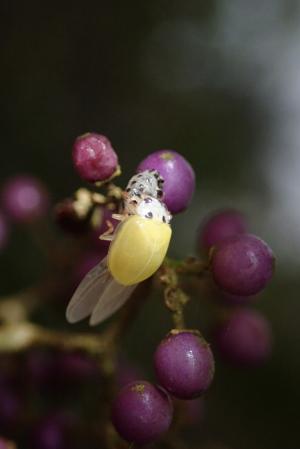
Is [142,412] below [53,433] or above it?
above

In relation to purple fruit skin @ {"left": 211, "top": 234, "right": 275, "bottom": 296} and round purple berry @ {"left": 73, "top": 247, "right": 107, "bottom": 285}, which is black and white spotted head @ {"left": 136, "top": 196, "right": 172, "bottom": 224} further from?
round purple berry @ {"left": 73, "top": 247, "right": 107, "bottom": 285}

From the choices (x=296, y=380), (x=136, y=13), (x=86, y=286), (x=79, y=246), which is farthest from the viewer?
(x=136, y=13)

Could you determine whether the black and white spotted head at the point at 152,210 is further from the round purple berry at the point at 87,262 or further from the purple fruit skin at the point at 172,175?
the round purple berry at the point at 87,262

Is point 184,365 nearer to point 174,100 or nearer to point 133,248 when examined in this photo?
point 133,248

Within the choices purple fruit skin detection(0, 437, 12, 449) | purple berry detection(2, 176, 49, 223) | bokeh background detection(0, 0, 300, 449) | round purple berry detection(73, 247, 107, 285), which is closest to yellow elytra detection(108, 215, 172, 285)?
purple fruit skin detection(0, 437, 12, 449)

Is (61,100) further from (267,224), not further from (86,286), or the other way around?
(86,286)

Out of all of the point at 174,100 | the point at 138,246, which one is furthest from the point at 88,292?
the point at 174,100

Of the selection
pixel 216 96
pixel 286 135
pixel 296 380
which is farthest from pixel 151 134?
pixel 296 380
